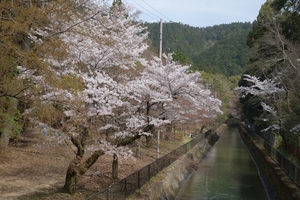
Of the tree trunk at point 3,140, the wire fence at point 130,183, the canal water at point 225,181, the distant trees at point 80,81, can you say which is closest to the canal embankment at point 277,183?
the canal water at point 225,181

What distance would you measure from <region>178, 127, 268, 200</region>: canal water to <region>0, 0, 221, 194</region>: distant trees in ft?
21.2

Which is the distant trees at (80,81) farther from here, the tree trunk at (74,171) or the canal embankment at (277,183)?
the canal embankment at (277,183)

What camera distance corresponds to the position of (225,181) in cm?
2169

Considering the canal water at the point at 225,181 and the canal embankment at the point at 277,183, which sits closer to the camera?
the canal embankment at the point at 277,183

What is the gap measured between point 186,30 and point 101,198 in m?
178

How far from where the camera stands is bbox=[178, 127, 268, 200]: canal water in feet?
59.7

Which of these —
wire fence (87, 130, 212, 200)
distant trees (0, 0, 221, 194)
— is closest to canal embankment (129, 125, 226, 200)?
wire fence (87, 130, 212, 200)

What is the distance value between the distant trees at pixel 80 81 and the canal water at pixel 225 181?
6461mm

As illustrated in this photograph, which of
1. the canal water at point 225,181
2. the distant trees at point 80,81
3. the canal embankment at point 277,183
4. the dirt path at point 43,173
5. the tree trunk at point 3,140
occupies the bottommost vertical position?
the canal water at point 225,181

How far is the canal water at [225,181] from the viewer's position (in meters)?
18.2

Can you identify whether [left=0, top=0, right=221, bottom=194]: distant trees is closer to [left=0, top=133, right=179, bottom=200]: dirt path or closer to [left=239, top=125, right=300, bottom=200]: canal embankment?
[left=0, top=133, right=179, bottom=200]: dirt path

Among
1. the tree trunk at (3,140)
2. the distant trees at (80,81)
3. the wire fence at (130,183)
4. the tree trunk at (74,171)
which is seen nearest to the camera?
the distant trees at (80,81)

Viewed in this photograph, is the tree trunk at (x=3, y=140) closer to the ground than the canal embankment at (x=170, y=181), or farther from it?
farther from it

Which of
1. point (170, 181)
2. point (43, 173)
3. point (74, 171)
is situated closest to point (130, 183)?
point (74, 171)
